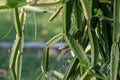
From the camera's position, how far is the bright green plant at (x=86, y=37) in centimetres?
63

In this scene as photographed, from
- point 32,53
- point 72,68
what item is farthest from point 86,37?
point 32,53

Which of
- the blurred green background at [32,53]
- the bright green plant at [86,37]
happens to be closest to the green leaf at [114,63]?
the bright green plant at [86,37]

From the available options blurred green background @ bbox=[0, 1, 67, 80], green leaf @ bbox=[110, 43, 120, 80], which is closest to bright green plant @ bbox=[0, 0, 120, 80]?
green leaf @ bbox=[110, 43, 120, 80]

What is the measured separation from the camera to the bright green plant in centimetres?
63

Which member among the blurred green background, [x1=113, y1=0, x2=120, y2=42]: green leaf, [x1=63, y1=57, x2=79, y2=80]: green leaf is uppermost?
[x1=113, y1=0, x2=120, y2=42]: green leaf

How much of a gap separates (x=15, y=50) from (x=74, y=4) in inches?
5.3

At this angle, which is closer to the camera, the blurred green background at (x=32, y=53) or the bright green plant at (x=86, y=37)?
the bright green plant at (x=86, y=37)

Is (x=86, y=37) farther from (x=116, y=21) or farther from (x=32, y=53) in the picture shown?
(x=32, y=53)

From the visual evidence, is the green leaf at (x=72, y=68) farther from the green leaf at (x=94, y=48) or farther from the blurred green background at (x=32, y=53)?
the blurred green background at (x=32, y=53)

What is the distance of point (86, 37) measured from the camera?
0.73 meters

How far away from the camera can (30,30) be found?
3477 mm

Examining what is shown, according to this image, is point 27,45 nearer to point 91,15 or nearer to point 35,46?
point 35,46

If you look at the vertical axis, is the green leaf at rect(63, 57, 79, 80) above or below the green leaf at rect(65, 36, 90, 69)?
below

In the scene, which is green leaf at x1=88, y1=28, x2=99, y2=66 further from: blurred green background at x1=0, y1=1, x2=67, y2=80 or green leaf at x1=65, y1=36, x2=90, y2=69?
blurred green background at x1=0, y1=1, x2=67, y2=80
